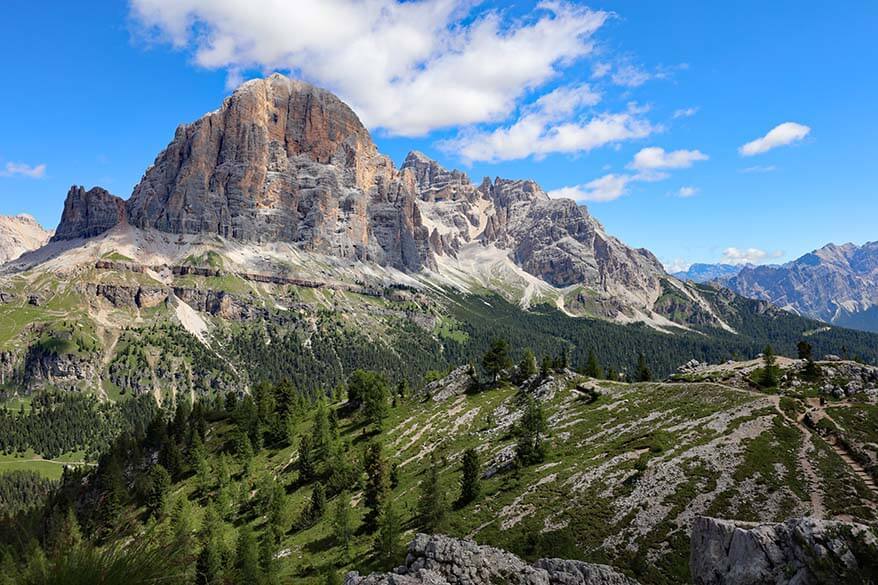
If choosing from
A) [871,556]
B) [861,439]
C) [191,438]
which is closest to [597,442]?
[861,439]

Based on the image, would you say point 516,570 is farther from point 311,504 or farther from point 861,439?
point 311,504

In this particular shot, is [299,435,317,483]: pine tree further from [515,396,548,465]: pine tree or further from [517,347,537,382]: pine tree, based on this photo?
[517,347,537,382]: pine tree

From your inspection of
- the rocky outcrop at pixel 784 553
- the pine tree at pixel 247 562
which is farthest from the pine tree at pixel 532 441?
the rocky outcrop at pixel 784 553

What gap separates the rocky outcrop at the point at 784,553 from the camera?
2169 centimetres

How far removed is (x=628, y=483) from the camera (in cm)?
5600

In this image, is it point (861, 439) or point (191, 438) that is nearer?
point (861, 439)

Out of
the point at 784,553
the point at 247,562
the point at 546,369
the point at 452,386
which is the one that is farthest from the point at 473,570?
the point at 452,386

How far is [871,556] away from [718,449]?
41.3m

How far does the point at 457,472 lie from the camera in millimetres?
77500

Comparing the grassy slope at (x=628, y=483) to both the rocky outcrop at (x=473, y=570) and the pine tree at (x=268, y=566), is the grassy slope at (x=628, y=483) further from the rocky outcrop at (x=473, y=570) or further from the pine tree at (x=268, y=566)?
the rocky outcrop at (x=473, y=570)

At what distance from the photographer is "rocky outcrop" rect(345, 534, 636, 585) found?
28.6 meters

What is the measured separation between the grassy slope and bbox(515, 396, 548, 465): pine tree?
227cm

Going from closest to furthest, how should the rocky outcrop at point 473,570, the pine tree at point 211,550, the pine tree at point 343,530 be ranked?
the rocky outcrop at point 473,570
the pine tree at point 211,550
the pine tree at point 343,530

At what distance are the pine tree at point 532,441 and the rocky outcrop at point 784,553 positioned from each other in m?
41.4
